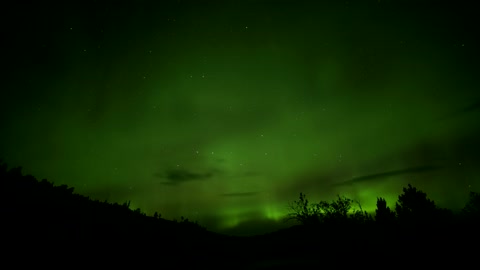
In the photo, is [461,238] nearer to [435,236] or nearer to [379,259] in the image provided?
[435,236]

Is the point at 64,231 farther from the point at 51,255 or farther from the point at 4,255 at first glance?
the point at 4,255

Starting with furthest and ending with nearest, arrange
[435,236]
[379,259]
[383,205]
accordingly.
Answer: [383,205] < [435,236] < [379,259]

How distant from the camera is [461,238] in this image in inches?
420

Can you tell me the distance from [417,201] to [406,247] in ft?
226

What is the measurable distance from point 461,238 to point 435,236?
1522 mm

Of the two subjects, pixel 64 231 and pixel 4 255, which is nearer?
pixel 4 255

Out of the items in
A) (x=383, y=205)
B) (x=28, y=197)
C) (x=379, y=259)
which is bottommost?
(x=379, y=259)

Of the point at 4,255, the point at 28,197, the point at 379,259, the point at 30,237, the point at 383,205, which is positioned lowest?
the point at 379,259

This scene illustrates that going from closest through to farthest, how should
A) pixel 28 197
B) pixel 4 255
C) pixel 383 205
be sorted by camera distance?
pixel 4 255, pixel 28 197, pixel 383 205

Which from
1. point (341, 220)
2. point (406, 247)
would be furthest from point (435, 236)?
point (341, 220)

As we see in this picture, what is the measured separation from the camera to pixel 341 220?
3800 cm

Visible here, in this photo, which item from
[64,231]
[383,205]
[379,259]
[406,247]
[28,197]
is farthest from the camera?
[383,205]

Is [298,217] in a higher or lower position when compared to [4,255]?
higher

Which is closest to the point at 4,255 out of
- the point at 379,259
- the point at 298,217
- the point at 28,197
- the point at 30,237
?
the point at 30,237
